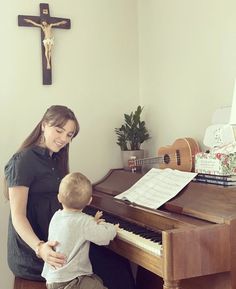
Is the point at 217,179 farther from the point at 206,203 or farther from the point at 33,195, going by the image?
the point at 33,195

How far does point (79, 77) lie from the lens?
10.0ft

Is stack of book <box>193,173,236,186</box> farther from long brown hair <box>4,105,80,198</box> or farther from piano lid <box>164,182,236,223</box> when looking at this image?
long brown hair <box>4,105,80,198</box>

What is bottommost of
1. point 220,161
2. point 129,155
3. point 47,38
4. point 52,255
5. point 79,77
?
point 52,255

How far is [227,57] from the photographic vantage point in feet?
7.90

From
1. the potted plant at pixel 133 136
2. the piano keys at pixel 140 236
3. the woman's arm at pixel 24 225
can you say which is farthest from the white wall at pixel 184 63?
the woman's arm at pixel 24 225

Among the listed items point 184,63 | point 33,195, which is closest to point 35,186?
point 33,195

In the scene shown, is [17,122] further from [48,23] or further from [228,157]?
[228,157]

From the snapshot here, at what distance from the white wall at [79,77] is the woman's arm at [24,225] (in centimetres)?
71

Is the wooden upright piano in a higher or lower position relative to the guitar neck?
lower

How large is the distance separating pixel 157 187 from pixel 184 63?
0.82m

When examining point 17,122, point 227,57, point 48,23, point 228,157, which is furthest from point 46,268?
point 48,23

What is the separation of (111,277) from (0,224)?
0.77 meters

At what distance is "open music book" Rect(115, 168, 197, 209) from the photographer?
2193mm

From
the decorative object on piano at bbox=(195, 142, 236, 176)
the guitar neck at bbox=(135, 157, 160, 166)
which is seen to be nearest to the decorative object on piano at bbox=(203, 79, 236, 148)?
the decorative object on piano at bbox=(195, 142, 236, 176)
